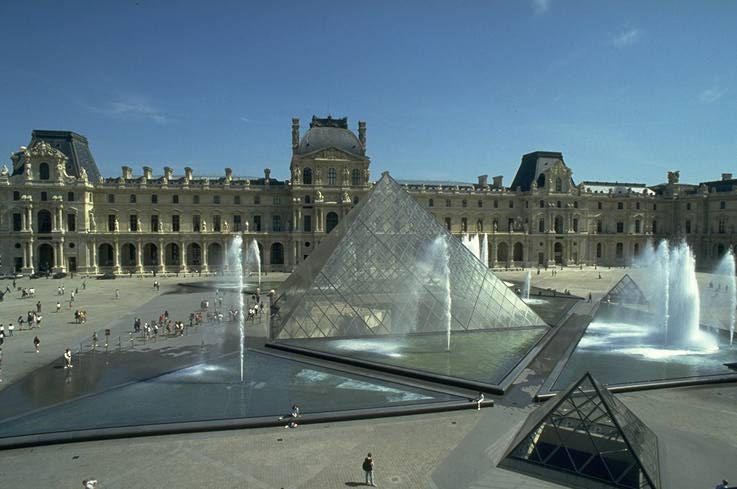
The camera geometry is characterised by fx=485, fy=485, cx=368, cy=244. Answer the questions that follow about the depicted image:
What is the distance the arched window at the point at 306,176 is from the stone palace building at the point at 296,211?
0.35 feet

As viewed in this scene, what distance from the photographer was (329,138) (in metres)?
51.8

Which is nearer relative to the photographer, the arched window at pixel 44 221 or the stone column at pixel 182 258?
the arched window at pixel 44 221

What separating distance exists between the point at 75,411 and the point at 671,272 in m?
25.5

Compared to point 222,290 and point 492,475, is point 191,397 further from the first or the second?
point 222,290

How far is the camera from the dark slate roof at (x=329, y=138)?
51.3 meters

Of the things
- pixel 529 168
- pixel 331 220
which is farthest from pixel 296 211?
pixel 529 168

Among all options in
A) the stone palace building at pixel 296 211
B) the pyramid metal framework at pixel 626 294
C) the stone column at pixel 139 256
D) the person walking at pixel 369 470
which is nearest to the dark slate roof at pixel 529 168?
the stone palace building at pixel 296 211

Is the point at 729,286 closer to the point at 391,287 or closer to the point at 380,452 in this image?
the point at 391,287

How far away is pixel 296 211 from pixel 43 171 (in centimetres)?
2385

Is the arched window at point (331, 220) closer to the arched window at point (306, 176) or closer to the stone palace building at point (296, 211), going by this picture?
the stone palace building at point (296, 211)

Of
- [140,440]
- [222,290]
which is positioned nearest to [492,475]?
[140,440]

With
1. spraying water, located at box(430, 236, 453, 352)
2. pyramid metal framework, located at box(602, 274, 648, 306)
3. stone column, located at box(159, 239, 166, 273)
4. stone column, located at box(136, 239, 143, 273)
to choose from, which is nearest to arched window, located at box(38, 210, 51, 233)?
stone column, located at box(136, 239, 143, 273)

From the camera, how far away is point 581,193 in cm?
5919

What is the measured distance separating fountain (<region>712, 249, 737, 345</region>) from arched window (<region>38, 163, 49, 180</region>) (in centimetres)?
5294
